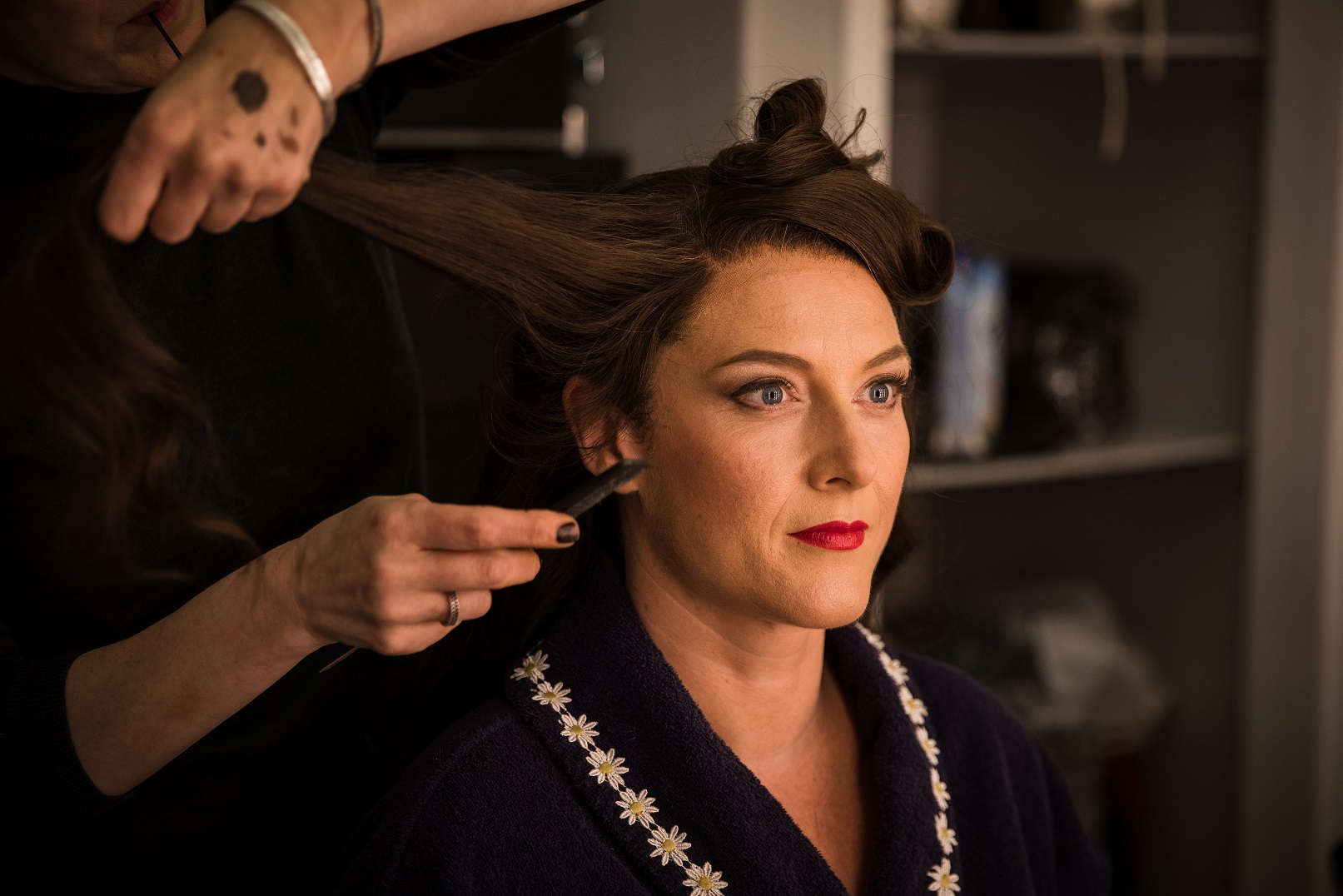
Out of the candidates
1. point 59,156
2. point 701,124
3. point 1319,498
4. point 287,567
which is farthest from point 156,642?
point 1319,498

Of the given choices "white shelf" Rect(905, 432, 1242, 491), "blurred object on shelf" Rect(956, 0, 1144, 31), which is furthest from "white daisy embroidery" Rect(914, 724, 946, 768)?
"blurred object on shelf" Rect(956, 0, 1144, 31)

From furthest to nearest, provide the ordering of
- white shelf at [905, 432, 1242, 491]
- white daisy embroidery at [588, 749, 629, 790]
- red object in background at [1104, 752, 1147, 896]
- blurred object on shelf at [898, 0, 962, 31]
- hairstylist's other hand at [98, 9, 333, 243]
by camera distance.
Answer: red object in background at [1104, 752, 1147, 896] < white shelf at [905, 432, 1242, 491] < blurred object on shelf at [898, 0, 962, 31] < white daisy embroidery at [588, 749, 629, 790] < hairstylist's other hand at [98, 9, 333, 243]

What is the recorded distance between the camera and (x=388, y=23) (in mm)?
649

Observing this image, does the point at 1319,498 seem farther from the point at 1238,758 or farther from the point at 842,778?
the point at 842,778

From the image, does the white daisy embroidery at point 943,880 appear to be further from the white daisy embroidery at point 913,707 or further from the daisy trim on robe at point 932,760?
the white daisy embroidery at point 913,707

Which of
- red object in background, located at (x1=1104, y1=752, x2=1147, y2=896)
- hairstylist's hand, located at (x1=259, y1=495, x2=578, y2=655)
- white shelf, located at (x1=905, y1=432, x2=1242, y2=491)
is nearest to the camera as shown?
hairstylist's hand, located at (x1=259, y1=495, x2=578, y2=655)

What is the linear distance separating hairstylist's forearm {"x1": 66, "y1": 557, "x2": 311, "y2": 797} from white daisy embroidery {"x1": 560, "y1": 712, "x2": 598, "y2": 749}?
214 mm

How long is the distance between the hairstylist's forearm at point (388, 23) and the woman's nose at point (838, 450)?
1.14 feet

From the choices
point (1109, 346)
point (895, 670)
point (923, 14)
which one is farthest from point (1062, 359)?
point (895, 670)

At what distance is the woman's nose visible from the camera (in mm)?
818

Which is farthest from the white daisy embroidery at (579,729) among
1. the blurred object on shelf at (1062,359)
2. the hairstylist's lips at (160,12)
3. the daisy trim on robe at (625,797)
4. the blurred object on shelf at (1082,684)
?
the blurred object on shelf at (1082,684)

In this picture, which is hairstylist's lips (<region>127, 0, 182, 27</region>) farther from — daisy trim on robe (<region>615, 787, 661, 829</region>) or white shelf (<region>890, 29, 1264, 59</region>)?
white shelf (<region>890, 29, 1264, 59</region>)

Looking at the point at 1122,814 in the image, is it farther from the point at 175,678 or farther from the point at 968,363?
the point at 175,678

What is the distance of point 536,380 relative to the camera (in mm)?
935
